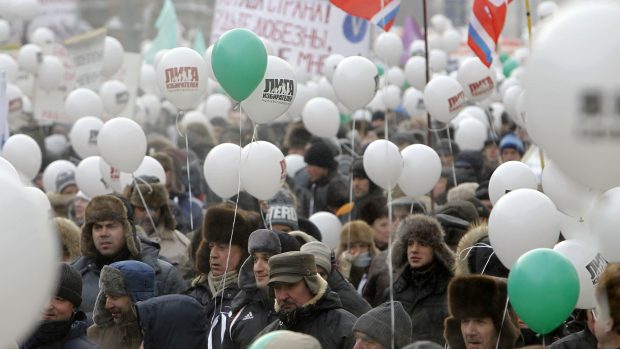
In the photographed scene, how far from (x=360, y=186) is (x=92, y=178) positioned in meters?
1.95

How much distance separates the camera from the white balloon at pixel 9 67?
11656mm

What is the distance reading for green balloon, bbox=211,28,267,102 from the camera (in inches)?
262

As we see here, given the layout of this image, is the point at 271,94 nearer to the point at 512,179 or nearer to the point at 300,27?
the point at 512,179

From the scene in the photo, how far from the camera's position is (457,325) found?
5.46 m

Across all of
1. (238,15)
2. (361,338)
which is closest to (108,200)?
(361,338)

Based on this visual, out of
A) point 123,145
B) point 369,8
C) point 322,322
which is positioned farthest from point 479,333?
point 369,8

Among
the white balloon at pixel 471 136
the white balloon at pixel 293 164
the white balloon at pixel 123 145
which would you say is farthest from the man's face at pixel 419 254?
the white balloon at pixel 471 136

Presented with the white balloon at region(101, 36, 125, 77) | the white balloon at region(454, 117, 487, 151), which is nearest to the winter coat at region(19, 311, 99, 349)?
the white balloon at region(454, 117, 487, 151)

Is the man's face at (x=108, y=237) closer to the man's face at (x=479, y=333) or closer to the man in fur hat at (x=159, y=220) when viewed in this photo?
the man in fur hat at (x=159, y=220)

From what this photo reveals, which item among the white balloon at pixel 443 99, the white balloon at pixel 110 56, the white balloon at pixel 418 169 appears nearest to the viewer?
the white balloon at pixel 418 169

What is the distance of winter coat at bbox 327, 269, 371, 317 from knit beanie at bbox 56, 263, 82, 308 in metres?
1.42

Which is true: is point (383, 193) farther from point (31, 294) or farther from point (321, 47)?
point (31, 294)

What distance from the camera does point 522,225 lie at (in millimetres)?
5508

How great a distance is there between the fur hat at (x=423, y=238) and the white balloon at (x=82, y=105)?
5.12 meters
